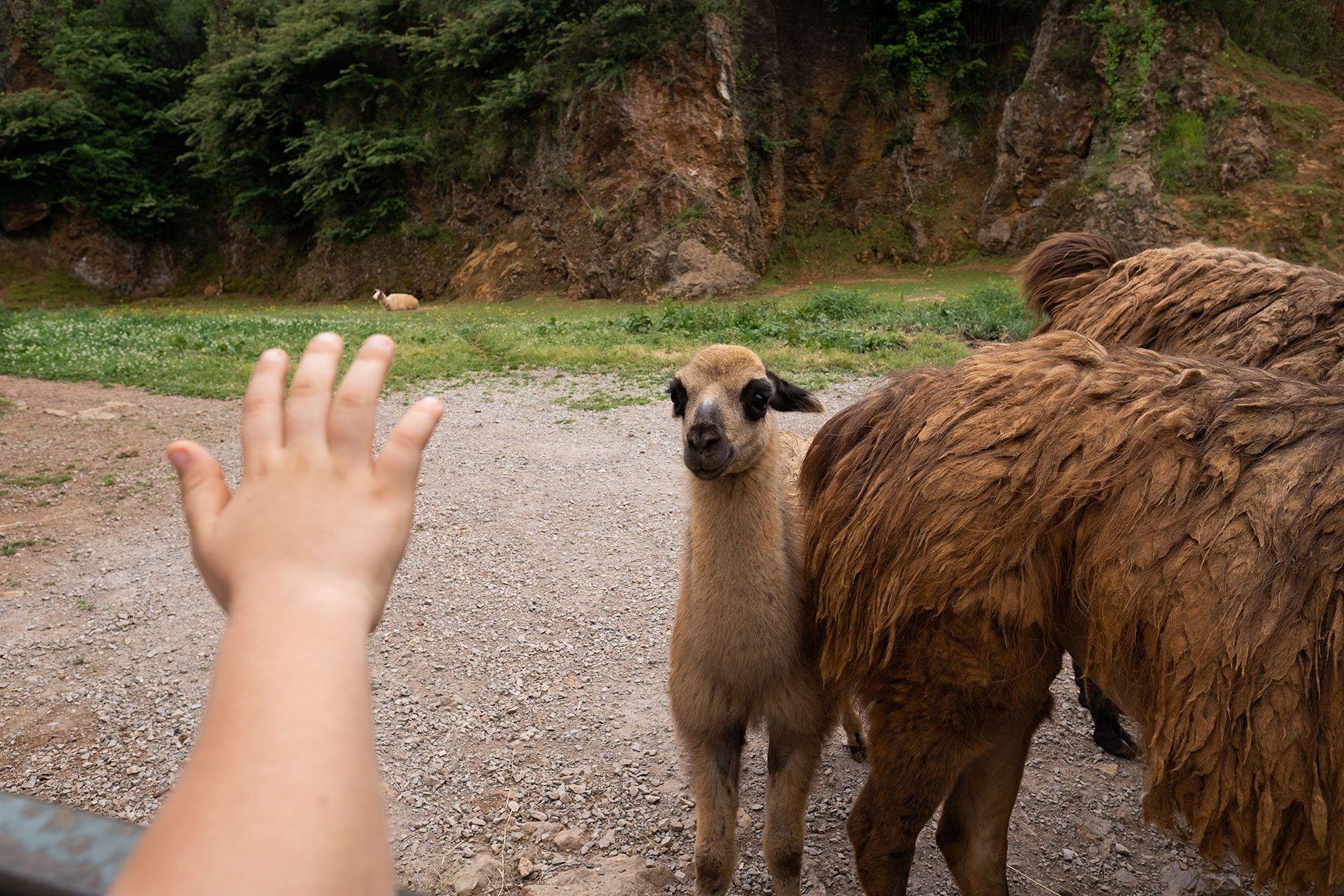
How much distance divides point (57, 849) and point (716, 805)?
2.63m

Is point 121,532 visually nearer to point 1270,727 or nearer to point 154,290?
point 1270,727

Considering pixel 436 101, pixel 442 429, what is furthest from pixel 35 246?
pixel 442 429

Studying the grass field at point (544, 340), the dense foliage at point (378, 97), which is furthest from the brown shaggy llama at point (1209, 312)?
the dense foliage at point (378, 97)

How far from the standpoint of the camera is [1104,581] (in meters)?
2.14

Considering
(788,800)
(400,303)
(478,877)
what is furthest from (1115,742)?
(400,303)

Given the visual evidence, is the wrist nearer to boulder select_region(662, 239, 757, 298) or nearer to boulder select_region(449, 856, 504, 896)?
boulder select_region(449, 856, 504, 896)

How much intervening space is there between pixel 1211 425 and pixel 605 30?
82.8 ft

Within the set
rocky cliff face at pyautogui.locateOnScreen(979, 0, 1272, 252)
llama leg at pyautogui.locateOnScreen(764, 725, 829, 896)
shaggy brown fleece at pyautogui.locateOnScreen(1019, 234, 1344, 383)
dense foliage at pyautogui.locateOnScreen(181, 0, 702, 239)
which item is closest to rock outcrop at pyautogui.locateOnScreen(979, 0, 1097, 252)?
rocky cliff face at pyautogui.locateOnScreen(979, 0, 1272, 252)

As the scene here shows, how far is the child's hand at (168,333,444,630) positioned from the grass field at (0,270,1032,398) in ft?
33.3

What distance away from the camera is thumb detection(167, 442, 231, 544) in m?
0.83

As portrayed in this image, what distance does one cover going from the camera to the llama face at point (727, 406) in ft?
10.1

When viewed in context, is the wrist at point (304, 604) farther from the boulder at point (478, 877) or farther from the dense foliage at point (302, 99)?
the dense foliage at point (302, 99)

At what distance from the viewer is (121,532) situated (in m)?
6.32

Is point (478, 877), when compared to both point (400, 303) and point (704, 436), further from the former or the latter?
point (400, 303)
